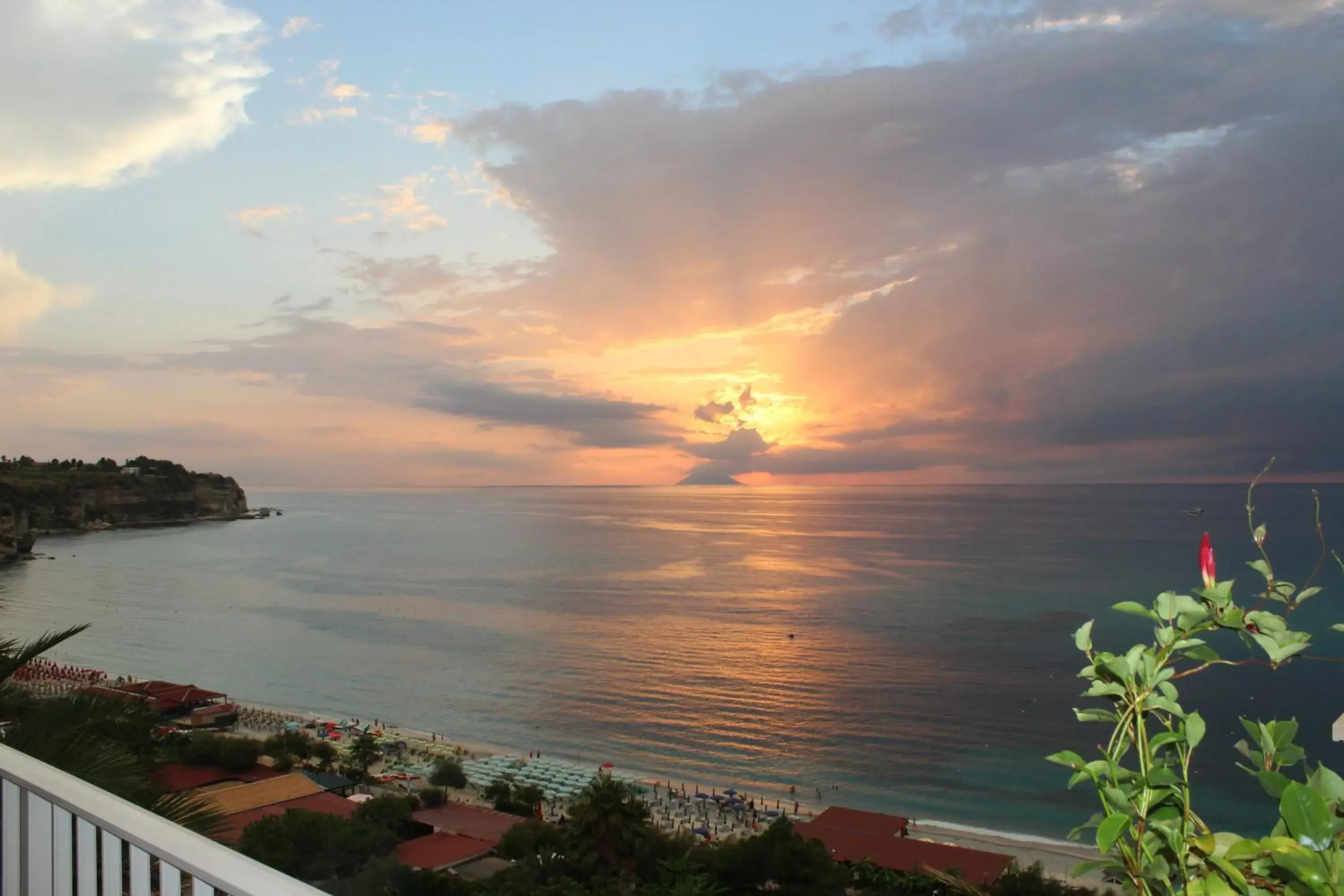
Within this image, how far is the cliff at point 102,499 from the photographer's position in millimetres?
50750

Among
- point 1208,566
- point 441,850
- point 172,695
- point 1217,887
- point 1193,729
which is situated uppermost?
point 1208,566

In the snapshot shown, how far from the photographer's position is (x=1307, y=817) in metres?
0.59

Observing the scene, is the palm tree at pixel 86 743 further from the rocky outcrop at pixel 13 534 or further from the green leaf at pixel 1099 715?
the rocky outcrop at pixel 13 534

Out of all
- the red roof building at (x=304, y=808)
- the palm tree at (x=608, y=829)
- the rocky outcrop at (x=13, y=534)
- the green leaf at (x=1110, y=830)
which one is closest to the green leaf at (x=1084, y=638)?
the green leaf at (x=1110, y=830)

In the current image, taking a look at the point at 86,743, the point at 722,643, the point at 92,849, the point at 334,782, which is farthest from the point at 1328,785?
the point at 722,643

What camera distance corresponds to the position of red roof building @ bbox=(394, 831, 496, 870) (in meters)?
10.4

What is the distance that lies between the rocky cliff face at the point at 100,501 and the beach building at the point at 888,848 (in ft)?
166

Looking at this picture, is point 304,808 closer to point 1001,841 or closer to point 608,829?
point 608,829

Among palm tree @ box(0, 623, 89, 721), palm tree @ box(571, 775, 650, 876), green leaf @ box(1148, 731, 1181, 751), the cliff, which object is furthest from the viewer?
the cliff

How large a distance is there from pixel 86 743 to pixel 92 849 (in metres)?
1.93

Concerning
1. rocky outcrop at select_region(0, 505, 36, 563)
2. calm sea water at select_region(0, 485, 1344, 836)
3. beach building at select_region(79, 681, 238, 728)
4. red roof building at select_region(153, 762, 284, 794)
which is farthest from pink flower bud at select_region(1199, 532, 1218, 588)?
rocky outcrop at select_region(0, 505, 36, 563)

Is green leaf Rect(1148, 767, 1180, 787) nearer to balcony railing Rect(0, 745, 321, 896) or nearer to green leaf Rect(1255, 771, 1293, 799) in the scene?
green leaf Rect(1255, 771, 1293, 799)

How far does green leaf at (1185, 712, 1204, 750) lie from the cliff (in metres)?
58.1

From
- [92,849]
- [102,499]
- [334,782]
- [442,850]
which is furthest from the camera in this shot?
[102,499]
